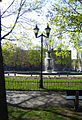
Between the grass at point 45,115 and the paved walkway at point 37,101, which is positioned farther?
the paved walkway at point 37,101

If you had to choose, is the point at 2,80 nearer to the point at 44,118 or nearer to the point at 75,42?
the point at 44,118

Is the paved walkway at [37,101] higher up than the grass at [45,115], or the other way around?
A: the grass at [45,115]

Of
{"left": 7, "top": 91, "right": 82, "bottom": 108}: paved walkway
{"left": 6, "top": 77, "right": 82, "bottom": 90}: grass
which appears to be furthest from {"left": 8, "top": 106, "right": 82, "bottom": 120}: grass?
{"left": 6, "top": 77, "right": 82, "bottom": 90}: grass

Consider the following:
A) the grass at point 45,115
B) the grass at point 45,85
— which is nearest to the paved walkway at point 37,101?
the grass at point 45,115

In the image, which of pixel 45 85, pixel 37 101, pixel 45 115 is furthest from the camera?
pixel 45 85

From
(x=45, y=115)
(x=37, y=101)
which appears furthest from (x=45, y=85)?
(x=45, y=115)

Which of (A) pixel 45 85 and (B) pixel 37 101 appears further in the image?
(A) pixel 45 85

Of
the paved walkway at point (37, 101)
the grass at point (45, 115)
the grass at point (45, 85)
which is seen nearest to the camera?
the grass at point (45, 115)

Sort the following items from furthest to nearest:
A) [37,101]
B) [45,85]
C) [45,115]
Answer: [45,85] < [37,101] < [45,115]

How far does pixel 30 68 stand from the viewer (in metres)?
54.3

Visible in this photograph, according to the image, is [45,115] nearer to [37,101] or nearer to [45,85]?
[37,101]

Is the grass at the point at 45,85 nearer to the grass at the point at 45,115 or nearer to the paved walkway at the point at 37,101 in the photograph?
the paved walkway at the point at 37,101

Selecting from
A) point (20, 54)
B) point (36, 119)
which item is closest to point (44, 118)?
point (36, 119)

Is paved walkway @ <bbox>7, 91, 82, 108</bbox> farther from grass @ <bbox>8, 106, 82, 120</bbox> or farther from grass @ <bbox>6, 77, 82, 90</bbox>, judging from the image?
grass @ <bbox>6, 77, 82, 90</bbox>
